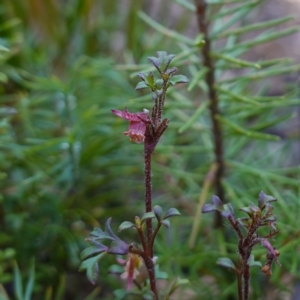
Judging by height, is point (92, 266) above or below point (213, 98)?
below

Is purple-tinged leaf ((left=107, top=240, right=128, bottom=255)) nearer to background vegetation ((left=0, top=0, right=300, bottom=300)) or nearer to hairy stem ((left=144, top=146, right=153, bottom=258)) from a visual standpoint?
hairy stem ((left=144, top=146, right=153, bottom=258))

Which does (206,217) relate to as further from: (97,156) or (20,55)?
(20,55)

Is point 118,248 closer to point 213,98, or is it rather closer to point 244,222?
point 244,222

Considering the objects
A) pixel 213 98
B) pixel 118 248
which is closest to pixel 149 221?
pixel 118 248

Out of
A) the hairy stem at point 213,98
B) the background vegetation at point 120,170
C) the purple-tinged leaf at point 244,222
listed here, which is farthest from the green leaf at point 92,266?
the hairy stem at point 213,98

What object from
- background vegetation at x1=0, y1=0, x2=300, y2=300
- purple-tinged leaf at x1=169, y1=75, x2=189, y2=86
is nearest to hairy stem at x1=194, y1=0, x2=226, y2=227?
background vegetation at x1=0, y1=0, x2=300, y2=300

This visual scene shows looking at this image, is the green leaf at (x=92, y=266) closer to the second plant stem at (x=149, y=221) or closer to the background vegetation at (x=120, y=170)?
the second plant stem at (x=149, y=221)

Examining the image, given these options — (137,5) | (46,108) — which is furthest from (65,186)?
(137,5)

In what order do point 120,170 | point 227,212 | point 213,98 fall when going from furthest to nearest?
point 120,170
point 213,98
point 227,212

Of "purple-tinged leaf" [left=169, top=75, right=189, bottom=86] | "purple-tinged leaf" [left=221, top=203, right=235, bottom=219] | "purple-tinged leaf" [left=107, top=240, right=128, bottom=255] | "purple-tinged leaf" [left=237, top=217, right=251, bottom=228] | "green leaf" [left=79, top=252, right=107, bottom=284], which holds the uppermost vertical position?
"purple-tinged leaf" [left=169, top=75, right=189, bottom=86]
